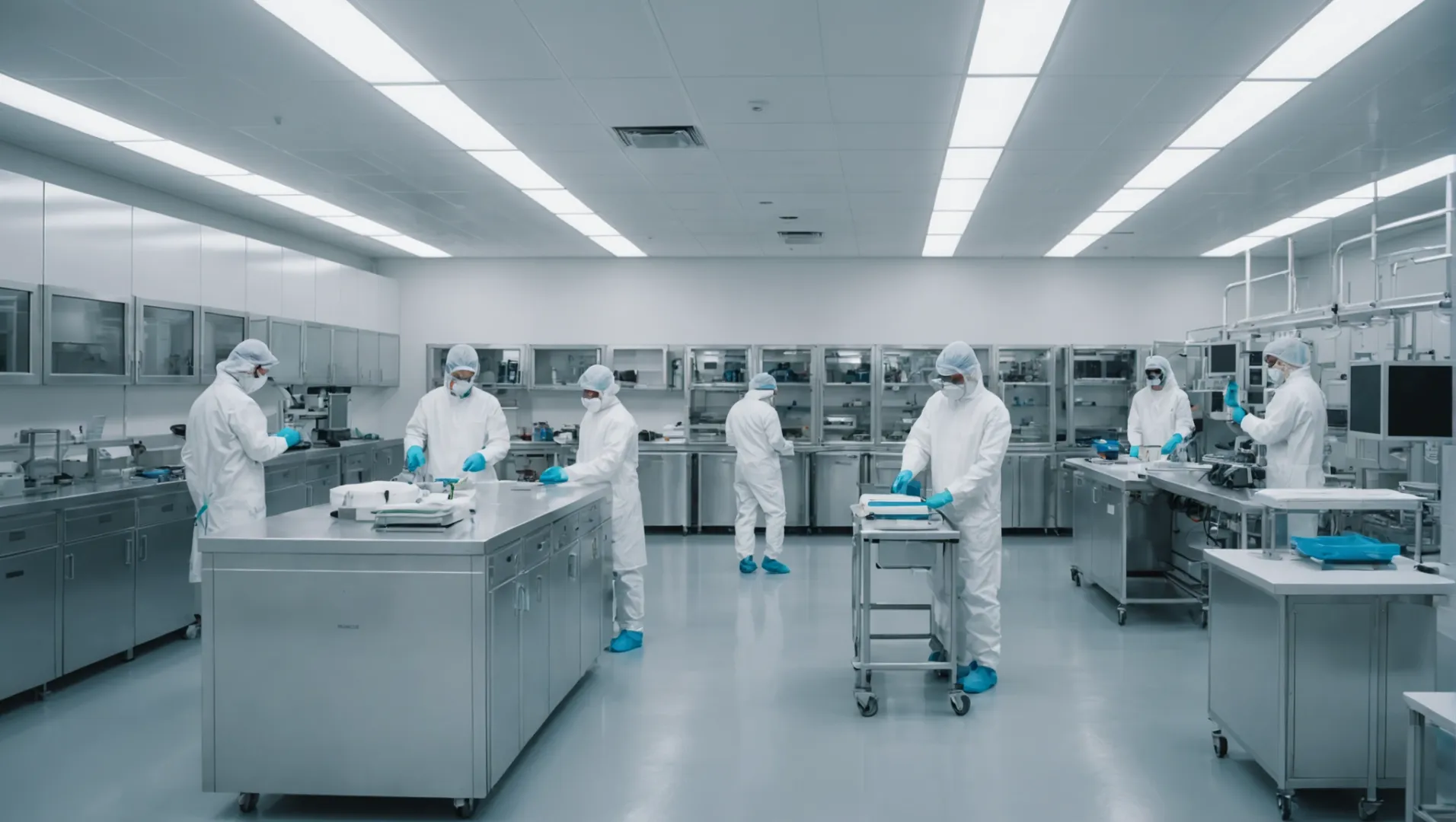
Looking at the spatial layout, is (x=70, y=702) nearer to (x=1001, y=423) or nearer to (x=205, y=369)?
(x=205, y=369)

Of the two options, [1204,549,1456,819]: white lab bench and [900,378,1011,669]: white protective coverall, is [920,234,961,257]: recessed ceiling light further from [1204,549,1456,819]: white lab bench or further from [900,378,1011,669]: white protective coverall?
[1204,549,1456,819]: white lab bench

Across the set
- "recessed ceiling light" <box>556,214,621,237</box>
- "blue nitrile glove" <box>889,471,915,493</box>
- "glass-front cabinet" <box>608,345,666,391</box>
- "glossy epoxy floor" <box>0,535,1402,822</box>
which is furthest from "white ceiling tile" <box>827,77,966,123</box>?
"glass-front cabinet" <box>608,345,666,391</box>

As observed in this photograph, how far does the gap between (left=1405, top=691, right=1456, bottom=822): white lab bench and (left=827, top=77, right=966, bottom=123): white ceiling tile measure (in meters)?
2.96

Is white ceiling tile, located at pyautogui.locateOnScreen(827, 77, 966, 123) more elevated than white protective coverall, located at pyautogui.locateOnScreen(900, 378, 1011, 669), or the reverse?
white ceiling tile, located at pyautogui.locateOnScreen(827, 77, 966, 123)

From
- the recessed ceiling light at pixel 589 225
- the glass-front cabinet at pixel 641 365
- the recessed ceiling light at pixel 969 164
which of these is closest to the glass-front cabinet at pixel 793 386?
the glass-front cabinet at pixel 641 365

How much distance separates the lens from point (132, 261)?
5.23 metres

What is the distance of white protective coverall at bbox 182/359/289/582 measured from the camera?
173 inches

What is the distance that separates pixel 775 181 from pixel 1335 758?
4.37 meters

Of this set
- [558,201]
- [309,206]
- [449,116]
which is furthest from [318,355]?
[449,116]

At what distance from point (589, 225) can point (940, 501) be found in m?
4.60

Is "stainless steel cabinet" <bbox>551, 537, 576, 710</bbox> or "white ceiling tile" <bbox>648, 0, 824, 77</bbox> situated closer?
"white ceiling tile" <bbox>648, 0, 824, 77</bbox>

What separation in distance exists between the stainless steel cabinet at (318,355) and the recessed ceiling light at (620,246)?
255cm

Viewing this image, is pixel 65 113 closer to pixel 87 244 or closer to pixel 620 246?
pixel 87 244

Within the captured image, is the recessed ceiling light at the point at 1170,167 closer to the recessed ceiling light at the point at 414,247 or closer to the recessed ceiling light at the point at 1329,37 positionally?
the recessed ceiling light at the point at 1329,37
